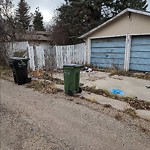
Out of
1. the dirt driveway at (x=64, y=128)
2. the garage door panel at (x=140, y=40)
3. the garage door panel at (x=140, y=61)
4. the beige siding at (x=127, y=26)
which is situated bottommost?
the dirt driveway at (x=64, y=128)

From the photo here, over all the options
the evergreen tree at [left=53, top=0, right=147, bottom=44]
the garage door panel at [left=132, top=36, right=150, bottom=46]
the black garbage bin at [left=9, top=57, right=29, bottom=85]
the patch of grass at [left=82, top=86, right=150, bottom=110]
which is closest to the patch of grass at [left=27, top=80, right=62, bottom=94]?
the black garbage bin at [left=9, top=57, right=29, bottom=85]

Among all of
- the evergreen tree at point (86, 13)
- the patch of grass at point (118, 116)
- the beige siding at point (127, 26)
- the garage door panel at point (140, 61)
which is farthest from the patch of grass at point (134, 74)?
the evergreen tree at point (86, 13)

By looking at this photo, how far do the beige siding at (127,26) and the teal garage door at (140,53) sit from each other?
1.58 ft

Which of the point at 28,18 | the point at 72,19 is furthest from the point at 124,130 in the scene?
the point at 28,18

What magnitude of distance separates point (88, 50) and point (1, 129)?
31.4ft

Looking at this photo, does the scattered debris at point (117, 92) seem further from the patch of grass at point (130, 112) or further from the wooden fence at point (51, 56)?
the wooden fence at point (51, 56)

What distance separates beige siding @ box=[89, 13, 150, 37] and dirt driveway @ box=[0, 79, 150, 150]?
22.0ft

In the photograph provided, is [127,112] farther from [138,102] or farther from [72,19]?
[72,19]

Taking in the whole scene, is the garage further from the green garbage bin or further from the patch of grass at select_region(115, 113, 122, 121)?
the patch of grass at select_region(115, 113, 122, 121)

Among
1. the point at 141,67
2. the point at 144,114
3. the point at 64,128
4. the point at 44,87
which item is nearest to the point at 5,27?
→ the point at 44,87

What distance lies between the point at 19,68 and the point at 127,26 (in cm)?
693

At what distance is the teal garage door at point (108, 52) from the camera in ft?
34.3

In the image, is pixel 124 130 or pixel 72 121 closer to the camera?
pixel 124 130

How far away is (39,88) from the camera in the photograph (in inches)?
258
